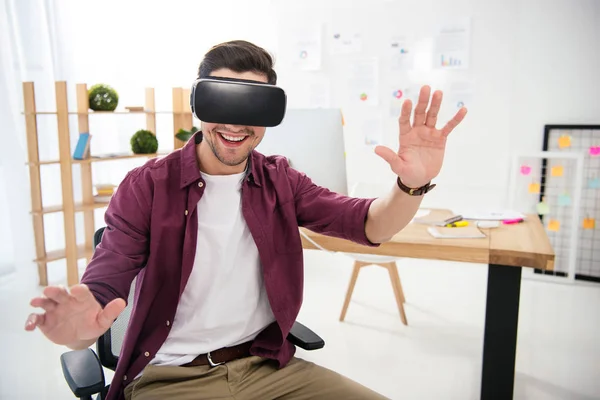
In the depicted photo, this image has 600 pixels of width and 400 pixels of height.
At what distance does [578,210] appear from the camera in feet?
10.6

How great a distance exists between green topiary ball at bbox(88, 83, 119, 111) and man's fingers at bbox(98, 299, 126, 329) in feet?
8.28

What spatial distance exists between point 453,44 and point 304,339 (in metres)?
2.85

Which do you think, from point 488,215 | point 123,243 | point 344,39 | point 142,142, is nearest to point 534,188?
point 488,215

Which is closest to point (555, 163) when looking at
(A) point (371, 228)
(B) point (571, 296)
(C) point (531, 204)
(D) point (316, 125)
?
(C) point (531, 204)

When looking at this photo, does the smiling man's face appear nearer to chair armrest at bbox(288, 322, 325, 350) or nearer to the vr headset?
the vr headset

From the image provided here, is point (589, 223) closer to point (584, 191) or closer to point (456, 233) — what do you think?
point (584, 191)

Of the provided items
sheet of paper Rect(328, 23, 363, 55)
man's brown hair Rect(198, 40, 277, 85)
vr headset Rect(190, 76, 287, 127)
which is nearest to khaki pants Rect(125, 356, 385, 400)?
vr headset Rect(190, 76, 287, 127)

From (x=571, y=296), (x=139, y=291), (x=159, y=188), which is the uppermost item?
(x=159, y=188)

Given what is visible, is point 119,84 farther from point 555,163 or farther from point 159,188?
point 555,163

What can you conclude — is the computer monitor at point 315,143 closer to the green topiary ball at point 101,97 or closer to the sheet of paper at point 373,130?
the green topiary ball at point 101,97

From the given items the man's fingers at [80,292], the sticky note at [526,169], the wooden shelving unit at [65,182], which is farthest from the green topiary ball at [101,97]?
the sticky note at [526,169]

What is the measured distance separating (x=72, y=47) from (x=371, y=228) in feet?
9.81

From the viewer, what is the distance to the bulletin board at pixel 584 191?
3.30 m

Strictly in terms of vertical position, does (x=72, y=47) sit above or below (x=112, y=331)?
above
